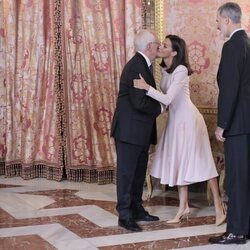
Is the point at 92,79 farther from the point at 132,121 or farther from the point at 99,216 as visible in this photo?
the point at 132,121

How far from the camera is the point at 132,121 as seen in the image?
3854 mm

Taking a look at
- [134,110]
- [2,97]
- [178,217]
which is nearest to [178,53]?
[134,110]

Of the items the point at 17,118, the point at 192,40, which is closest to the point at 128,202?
the point at 192,40

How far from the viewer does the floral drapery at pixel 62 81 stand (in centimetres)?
552

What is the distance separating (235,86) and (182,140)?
82cm

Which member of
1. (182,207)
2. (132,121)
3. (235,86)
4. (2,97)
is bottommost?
(182,207)

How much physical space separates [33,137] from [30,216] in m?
1.60

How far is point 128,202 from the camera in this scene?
3955 millimetres

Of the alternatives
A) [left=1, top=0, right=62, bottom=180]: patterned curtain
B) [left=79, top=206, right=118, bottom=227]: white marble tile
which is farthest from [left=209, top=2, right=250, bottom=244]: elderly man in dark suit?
[left=1, top=0, right=62, bottom=180]: patterned curtain

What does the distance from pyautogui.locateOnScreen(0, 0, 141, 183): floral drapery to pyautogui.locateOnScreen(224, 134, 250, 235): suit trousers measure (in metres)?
2.11

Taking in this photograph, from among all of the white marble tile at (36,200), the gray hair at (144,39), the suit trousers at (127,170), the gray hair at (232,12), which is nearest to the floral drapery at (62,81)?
the white marble tile at (36,200)

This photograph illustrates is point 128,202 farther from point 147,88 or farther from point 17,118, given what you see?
point 17,118

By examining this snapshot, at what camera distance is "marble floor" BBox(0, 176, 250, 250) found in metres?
3.66

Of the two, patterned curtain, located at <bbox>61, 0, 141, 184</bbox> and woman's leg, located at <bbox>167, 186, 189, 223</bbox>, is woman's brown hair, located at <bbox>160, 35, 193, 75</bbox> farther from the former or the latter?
patterned curtain, located at <bbox>61, 0, 141, 184</bbox>
